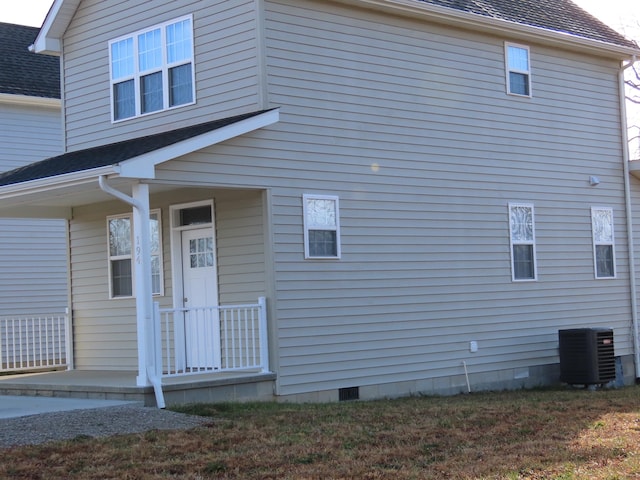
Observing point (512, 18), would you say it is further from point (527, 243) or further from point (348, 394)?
point (348, 394)

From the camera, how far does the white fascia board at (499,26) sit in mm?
14992

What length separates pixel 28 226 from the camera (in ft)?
69.2

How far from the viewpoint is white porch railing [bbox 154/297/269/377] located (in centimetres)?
1312

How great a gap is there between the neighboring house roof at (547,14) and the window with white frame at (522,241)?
333cm

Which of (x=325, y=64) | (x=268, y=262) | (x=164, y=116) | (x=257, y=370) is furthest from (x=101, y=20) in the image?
(x=257, y=370)

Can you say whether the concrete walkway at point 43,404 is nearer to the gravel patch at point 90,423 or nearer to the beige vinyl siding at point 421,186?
the gravel patch at point 90,423

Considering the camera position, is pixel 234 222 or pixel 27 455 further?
pixel 234 222

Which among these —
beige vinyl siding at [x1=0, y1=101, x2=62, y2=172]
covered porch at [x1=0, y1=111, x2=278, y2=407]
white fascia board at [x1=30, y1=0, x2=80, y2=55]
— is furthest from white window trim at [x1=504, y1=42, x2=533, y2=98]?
beige vinyl siding at [x1=0, y1=101, x2=62, y2=172]

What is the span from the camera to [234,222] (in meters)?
13.8

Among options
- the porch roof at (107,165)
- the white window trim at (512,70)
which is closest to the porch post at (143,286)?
the porch roof at (107,165)

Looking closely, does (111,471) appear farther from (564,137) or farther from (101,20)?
(564,137)

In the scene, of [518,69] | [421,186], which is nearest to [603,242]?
[518,69]

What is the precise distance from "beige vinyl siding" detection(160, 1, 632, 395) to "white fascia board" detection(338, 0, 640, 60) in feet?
0.80

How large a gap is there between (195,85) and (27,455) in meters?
6.81
